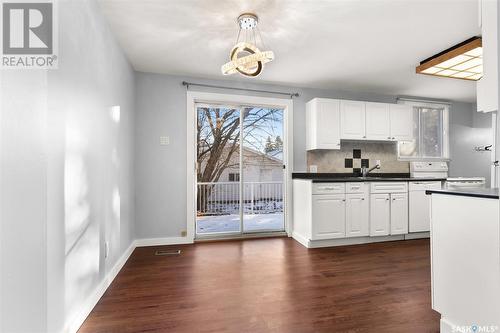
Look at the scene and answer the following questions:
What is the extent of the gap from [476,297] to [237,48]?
236 centimetres

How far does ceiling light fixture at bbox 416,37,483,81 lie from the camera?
2.46 metres

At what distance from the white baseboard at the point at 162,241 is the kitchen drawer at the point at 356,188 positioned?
2.37 m

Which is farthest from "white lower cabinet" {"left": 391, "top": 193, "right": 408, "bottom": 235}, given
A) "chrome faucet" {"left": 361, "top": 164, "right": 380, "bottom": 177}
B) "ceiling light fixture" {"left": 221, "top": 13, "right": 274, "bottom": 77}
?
"ceiling light fixture" {"left": 221, "top": 13, "right": 274, "bottom": 77}

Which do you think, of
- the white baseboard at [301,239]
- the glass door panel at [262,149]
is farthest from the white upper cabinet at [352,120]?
the white baseboard at [301,239]

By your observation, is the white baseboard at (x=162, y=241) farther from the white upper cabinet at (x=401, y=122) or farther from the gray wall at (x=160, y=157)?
the white upper cabinet at (x=401, y=122)

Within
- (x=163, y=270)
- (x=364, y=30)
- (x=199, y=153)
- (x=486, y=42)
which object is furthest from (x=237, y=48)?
(x=163, y=270)

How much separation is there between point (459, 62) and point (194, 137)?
3.34m

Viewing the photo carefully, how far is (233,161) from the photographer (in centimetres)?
399

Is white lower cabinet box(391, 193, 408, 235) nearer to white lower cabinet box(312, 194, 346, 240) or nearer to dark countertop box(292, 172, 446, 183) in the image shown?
dark countertop box(292, 172, 446, 183)

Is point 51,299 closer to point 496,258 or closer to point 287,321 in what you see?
point 287,321

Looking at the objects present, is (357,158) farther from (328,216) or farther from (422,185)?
(328,216)

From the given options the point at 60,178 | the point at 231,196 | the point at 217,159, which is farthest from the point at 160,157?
the point at 60,178

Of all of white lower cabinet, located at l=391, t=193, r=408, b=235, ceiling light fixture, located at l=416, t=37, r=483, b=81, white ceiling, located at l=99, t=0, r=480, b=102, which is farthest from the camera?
white lower cabinet, located at l=391, t=193, r=408, b=235

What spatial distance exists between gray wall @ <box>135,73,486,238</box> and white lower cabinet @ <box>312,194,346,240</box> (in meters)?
1.86
